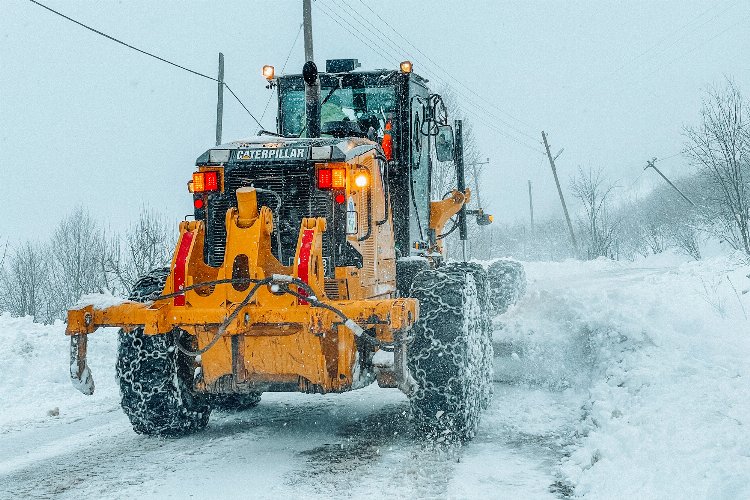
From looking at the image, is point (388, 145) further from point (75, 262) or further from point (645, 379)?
point (75, 262)

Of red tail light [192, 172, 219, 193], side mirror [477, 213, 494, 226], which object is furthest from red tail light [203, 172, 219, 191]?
side mirror [477, 213, 494, 226]

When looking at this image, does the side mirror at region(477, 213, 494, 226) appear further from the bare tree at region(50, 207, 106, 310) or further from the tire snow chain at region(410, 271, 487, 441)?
the bare tree at region(50, 207, 106, 310)

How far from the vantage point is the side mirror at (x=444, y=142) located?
770 cm

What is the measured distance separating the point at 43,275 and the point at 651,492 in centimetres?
3396

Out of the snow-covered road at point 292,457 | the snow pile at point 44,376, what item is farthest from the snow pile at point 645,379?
the snow pile at point 44,376

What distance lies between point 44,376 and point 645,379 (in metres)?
6.63

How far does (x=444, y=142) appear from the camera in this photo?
305 inches

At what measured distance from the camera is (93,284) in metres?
27.9

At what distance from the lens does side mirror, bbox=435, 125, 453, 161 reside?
770 cm

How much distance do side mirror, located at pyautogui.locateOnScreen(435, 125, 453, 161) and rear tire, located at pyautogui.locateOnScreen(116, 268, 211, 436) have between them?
12.2ft

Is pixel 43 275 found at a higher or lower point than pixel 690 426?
higher

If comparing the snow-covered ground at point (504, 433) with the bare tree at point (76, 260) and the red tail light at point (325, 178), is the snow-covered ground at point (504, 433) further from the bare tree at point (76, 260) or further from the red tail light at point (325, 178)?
the bare tree at point (76, 260)

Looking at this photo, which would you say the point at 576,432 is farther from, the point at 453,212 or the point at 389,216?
the point at 453,212

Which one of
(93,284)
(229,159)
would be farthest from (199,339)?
(93,284)
